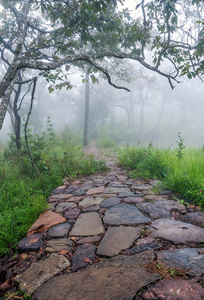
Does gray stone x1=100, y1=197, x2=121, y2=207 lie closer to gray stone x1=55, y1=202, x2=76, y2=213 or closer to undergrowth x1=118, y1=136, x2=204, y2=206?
gray stone x1=55, y1=202, x2=76, y2=213

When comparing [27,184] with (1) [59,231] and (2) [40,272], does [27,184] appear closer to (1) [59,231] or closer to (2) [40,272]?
(1) [59,231]

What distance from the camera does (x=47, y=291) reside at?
100cm

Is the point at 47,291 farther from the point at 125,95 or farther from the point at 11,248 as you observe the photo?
the point at 125,95

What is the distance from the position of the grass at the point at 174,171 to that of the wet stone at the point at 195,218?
19 cm

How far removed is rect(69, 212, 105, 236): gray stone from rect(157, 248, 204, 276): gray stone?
0.60m

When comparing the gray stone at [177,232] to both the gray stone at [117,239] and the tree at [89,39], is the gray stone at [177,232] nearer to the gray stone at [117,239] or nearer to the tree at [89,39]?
the gray stone at [117,239]

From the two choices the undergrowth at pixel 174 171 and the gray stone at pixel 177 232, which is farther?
the undergrowth at pixel 174 171

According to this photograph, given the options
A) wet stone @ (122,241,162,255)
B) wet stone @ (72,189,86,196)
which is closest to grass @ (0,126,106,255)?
wet stone @ (72,189,86,196)

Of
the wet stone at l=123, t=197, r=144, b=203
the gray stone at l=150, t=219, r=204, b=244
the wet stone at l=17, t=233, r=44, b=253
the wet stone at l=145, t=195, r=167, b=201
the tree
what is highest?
the tree

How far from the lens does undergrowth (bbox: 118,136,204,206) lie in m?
2.21

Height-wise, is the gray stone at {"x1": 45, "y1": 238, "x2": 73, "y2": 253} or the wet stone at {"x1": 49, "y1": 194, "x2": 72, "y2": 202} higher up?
the wet stone at {"x1": 49, "y1": 194, "x2": 72, "y2": 202}

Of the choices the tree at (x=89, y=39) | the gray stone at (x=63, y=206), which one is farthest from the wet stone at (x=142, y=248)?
the tree at (x=89, y=39)

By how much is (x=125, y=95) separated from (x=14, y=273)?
25614 mm

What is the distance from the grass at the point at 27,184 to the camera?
1745 mm
